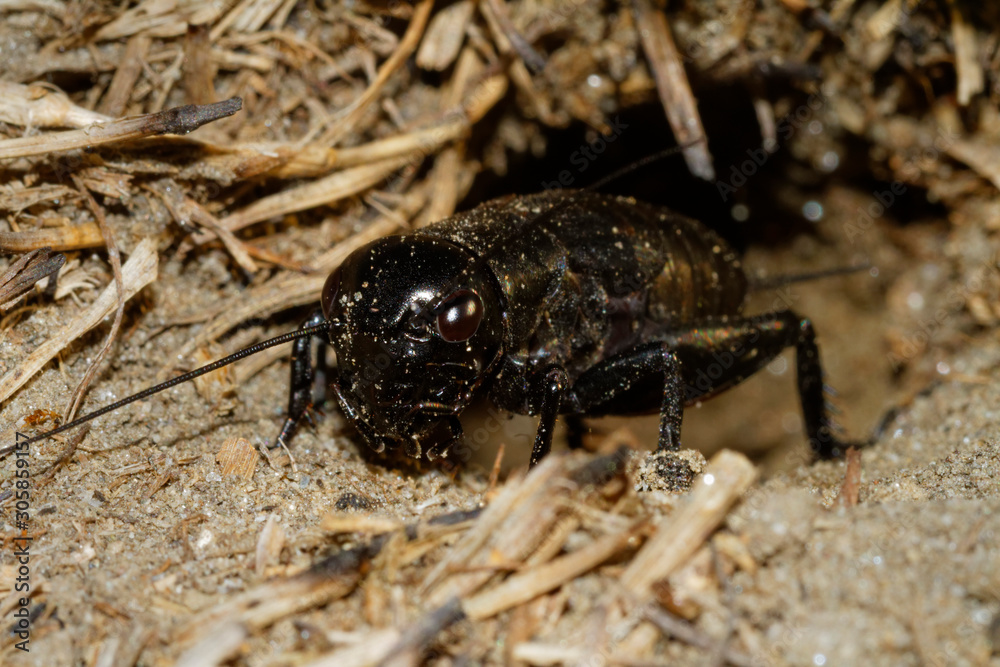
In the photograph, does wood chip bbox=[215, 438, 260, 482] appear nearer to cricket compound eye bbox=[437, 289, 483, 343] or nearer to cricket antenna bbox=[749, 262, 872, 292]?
cricket compound eye bbox=[437, 289, 483, 343]

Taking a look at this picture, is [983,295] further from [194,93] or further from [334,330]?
[194,93]

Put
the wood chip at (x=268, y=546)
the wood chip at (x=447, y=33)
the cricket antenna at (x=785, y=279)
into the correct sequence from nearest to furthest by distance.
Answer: the wood chip at (x=268, y=546)
the wood chip at (x=447, y=33)
the cricket antenna at (x=785, y=279)

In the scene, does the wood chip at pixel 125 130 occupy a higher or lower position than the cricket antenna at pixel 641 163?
higher

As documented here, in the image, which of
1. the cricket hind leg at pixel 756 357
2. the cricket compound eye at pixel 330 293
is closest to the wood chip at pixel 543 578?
the cricket compound eye at pixel 330 293

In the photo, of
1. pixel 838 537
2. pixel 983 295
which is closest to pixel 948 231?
pixel 983 295

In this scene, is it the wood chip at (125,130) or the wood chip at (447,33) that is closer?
the wood chip at (125,130)

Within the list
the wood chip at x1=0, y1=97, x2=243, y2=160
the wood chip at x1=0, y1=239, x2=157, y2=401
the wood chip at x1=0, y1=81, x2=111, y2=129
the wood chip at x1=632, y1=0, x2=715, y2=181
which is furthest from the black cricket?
the wood chip at x1=0, y1=81, x2=111, y2=129

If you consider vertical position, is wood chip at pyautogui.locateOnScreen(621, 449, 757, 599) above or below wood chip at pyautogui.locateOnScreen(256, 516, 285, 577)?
below

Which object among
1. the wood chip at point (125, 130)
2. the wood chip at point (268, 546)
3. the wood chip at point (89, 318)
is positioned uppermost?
the wood chip at point (125, 130)

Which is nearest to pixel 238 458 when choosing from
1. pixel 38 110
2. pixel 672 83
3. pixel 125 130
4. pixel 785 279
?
pixel 125 130

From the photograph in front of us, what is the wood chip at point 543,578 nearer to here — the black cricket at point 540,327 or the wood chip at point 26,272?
the black cricket at point 540,327
